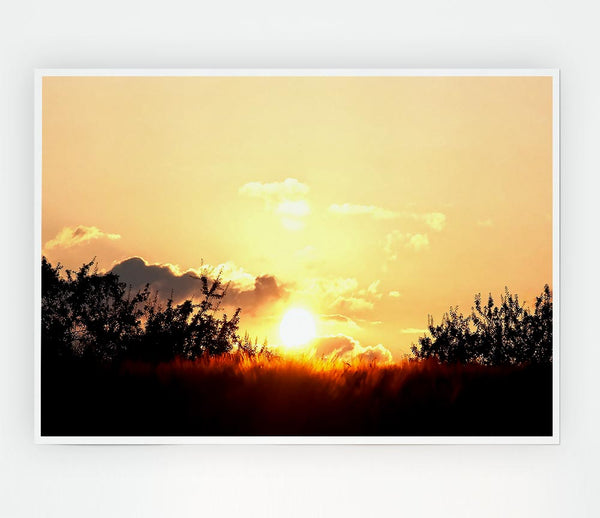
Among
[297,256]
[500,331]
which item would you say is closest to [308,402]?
[297,256]

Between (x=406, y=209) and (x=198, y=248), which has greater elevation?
(x=406, y=209)

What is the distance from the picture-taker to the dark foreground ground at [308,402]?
7.16 feet

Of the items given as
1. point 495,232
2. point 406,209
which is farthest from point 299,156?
point 495,232

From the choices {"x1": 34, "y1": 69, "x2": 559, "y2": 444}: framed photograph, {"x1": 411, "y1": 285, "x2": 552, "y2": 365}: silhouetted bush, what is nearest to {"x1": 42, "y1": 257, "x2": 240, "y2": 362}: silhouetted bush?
{"x1": 34, "y1": 69, "x2": 559, "y2": 444}: framed photograph

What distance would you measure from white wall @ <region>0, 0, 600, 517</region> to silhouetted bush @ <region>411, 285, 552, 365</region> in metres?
0.11

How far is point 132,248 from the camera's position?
Answer: 7.16 ft

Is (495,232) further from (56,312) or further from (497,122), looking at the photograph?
(56,312)

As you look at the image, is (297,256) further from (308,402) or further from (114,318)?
(114,318)

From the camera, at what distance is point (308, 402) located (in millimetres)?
2195
